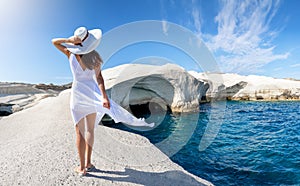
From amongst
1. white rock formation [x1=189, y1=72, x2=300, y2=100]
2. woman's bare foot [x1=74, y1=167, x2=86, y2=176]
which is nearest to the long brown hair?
woman's bare foot [x1=74, y1=167, x2=86, y2=176]

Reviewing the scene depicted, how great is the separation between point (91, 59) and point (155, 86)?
11.2 metres

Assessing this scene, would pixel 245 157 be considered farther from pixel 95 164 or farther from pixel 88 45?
pixel 88 45

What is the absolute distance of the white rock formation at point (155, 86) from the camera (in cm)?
1235

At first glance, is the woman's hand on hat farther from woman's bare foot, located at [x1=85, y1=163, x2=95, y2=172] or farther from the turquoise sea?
the turquoise sea

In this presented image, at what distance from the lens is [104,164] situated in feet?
9.98

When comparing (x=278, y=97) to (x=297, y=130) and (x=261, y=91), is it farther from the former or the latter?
(x=297, y=130)

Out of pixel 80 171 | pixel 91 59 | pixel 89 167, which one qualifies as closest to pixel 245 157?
pixel 89 167

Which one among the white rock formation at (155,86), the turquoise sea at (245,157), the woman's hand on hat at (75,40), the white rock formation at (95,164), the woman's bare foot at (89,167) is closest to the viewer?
the woman's hand on hat at (75,40)

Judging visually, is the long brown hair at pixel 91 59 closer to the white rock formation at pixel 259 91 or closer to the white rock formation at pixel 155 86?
the white rock formation at pixel 155 86

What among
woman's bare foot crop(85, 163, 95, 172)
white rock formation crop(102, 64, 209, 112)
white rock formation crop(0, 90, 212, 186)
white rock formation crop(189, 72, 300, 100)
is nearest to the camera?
white rock formation crop(0, 90, 212, 186)

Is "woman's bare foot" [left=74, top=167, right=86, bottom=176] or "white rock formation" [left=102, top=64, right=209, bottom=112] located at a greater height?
"white rock formation" [left=102, top=64, right=209, bottom=112]

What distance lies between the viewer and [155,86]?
13.5 m

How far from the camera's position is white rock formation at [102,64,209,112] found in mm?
12348

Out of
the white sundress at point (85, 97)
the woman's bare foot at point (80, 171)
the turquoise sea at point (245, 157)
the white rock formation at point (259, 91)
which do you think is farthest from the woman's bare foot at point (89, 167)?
the white rock formation at point (259, 91)
